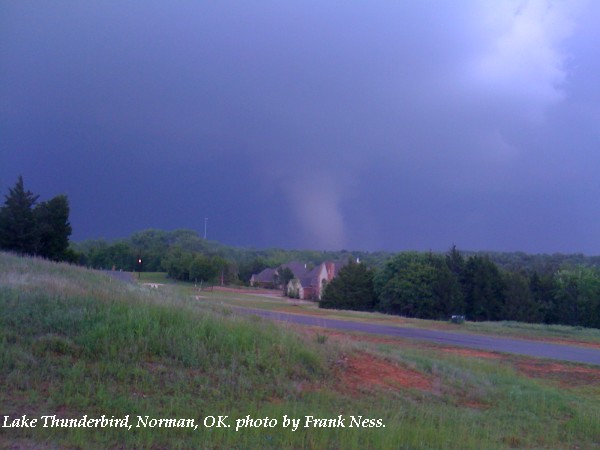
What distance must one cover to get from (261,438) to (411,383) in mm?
6042

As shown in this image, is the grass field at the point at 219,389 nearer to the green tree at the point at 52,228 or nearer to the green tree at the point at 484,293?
the green tree at the point at 52,228

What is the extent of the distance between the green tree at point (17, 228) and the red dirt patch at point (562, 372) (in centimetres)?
3464

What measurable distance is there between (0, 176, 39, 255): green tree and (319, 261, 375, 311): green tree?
116 feet

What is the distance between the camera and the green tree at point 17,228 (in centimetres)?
4284

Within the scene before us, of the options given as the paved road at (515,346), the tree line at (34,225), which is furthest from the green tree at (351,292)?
the paved road at (515,346)

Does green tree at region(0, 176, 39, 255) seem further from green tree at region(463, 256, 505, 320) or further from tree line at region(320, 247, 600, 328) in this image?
green tree at region(463, 256, 505, 320)

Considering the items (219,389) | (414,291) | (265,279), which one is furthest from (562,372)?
(265,279)

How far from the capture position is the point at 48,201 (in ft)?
155

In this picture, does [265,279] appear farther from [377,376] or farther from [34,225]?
→ [377,376]

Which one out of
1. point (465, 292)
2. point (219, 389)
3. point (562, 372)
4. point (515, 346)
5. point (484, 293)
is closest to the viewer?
point (219, 389)

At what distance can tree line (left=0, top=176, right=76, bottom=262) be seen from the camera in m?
43.2

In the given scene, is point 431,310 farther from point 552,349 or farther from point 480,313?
point 552,349

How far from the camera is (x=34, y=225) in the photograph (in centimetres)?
4406

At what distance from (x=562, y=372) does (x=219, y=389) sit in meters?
15.6
